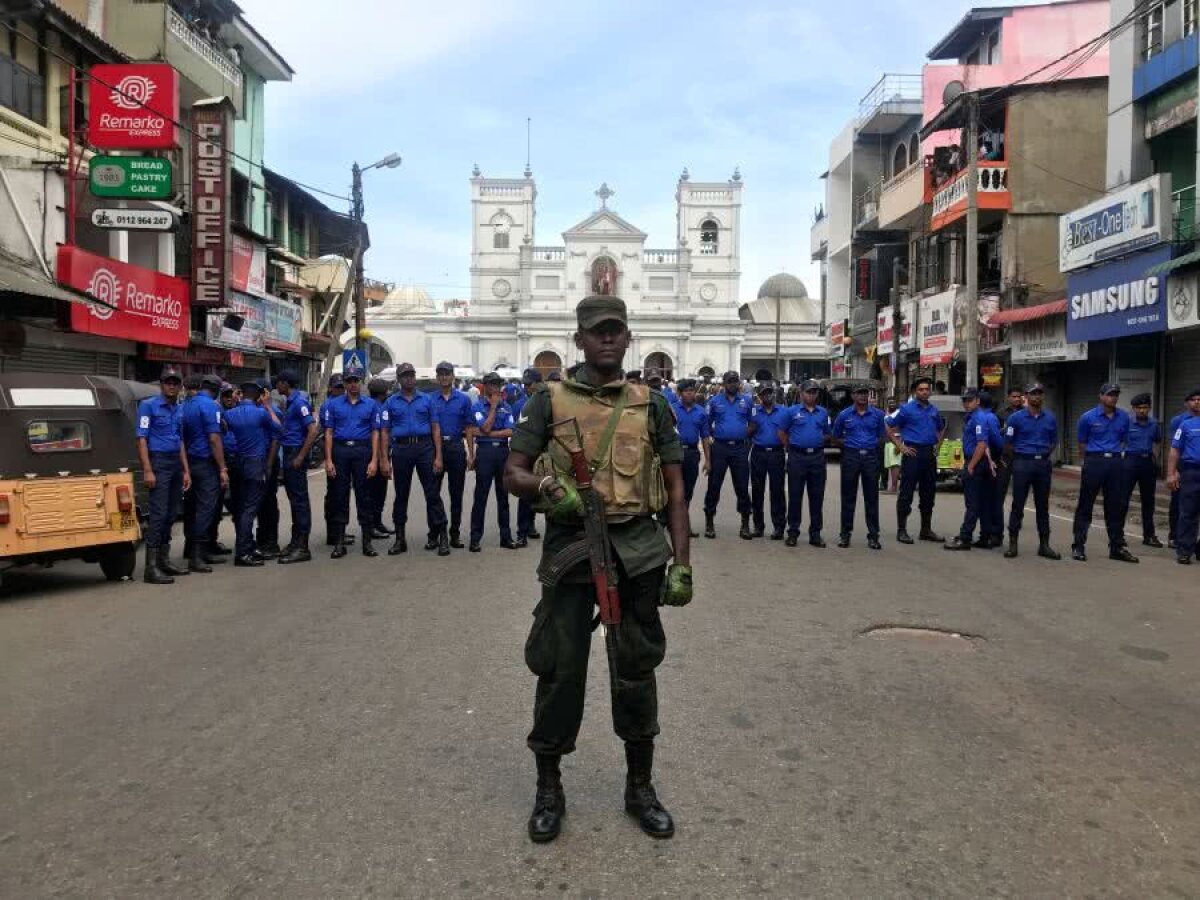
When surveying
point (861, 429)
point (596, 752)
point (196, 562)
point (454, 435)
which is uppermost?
point (861, 429)

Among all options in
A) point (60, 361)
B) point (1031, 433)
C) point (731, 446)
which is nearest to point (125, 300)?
point (60, 361)

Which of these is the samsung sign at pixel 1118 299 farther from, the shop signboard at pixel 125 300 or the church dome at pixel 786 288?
the church dome at pixel 786 288

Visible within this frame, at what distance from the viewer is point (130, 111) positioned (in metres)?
16.6

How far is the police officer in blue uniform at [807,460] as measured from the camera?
1034 centimetres

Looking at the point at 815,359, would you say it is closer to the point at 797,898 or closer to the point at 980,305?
the point at 980,305

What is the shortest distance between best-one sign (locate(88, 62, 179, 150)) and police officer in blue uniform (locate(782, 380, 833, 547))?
12282 mm

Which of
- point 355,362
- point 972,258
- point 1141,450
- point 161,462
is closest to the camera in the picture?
point 161,462

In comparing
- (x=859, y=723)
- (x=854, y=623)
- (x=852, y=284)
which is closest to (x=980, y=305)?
(x=852, y=284)

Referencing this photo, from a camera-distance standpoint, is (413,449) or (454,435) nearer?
(413,449)

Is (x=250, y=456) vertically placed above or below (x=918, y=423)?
below

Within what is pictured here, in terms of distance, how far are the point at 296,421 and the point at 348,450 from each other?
0.62 meters

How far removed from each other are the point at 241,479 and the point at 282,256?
20.7 metres

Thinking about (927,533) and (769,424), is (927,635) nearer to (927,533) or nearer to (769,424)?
(927,533)

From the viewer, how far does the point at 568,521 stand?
3348 mm
